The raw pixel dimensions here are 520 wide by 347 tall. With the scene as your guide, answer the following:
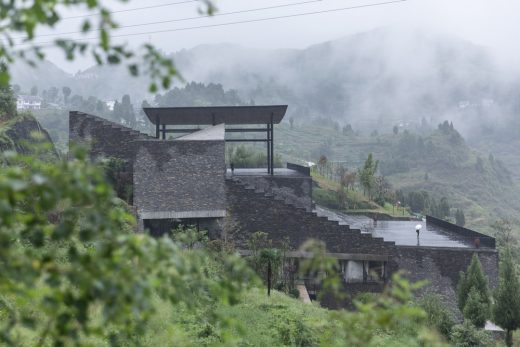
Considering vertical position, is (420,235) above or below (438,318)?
above

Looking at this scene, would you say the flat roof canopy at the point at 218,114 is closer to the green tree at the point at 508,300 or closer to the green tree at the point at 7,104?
the green tree at the point at 7,104

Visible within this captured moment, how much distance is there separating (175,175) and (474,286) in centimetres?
914

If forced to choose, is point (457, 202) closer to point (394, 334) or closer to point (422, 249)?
point (422, 249)

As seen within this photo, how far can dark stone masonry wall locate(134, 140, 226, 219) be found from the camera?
1648 centimetres

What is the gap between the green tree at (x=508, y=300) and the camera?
14.9m

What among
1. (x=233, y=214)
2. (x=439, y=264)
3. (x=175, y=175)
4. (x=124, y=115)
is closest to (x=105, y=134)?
(x=175, y=175)

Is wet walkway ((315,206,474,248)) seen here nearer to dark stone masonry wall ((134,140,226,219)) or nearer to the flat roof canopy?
the flat roof canopy

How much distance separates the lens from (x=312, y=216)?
56.8 feet

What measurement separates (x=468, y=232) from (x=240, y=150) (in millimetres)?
17807

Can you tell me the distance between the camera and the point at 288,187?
925 inches

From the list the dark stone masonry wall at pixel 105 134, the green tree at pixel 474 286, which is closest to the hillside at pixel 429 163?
Answer: the green tree at pixel 474 286

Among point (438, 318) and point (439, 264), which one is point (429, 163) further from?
point (438, 318)

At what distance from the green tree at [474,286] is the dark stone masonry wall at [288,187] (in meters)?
8.28

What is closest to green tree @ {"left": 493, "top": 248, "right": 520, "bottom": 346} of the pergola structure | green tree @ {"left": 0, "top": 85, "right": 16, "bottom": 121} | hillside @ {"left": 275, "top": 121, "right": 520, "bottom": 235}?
the pergola structure
